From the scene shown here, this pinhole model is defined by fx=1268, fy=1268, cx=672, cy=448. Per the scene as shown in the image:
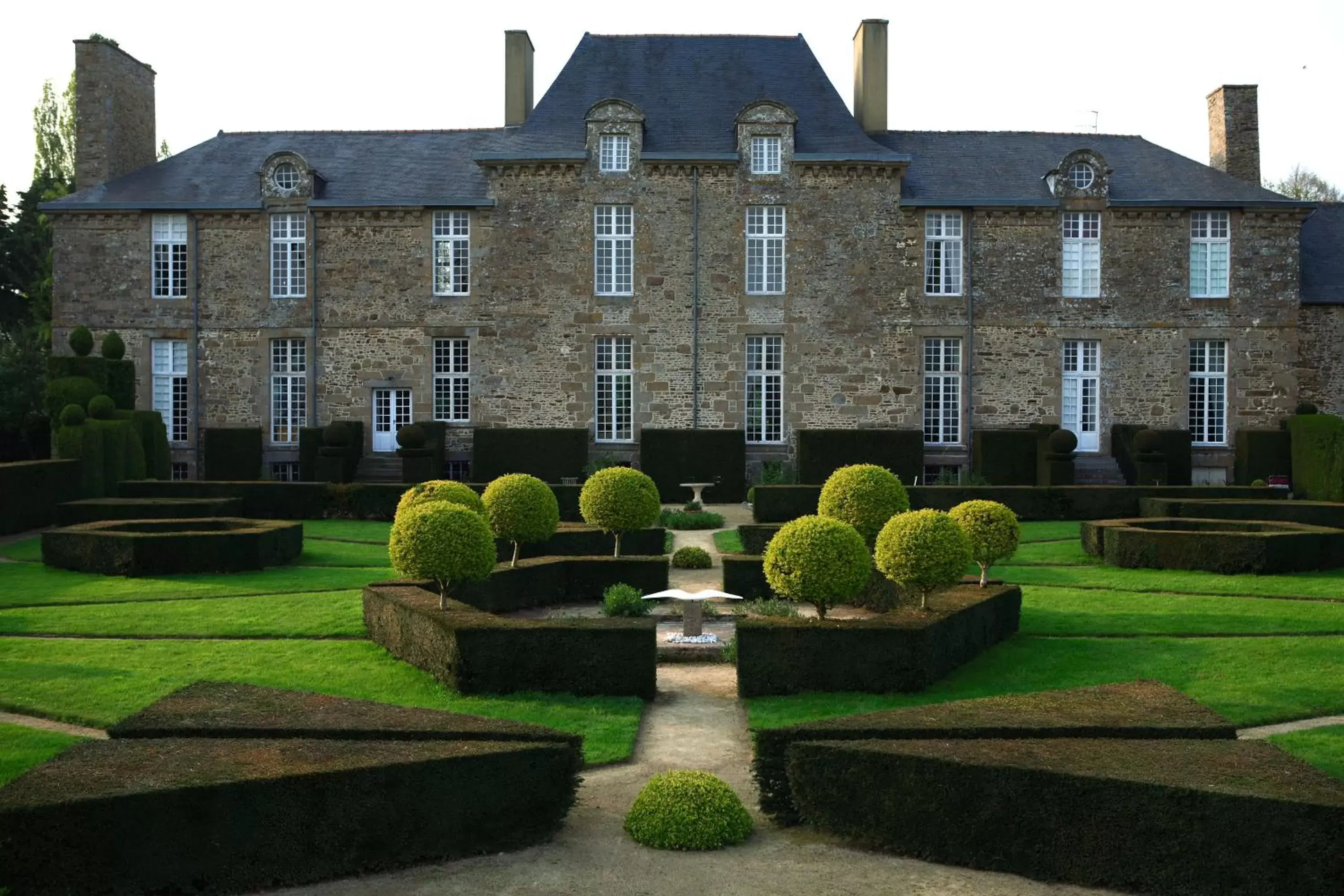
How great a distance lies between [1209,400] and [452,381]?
18567 mm

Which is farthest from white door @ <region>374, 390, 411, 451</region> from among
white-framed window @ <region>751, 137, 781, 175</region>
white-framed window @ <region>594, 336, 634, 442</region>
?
white-framed window @ <region>751, 137, 781, 175</region>

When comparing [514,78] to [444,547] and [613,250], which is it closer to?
[613,250]

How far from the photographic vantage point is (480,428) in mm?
29938

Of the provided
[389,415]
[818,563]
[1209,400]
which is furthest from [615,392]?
[818,563]

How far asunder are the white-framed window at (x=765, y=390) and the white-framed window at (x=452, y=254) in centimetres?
715

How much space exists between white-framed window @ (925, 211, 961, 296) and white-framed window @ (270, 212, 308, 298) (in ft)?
50.2

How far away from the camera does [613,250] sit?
101 feet

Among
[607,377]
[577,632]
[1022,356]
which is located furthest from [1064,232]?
[577,632]

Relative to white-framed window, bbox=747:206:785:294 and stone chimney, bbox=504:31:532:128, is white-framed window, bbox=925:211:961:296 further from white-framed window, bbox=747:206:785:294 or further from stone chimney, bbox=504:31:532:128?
stone chimney, bbox=504:31:532:128

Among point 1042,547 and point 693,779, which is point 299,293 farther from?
point 693,779

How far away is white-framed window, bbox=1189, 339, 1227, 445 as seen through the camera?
102 feet

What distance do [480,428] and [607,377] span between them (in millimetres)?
3331

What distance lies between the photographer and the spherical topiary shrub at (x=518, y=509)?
16.7m

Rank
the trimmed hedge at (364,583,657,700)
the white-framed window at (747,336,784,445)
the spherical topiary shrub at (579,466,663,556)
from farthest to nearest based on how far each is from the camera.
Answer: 1. the white-framed window at (747,336,784,445)
2. the spherical topiary shrub at (579,466,663,556)
3. the trimmed hedge at (364,583,657,700)
